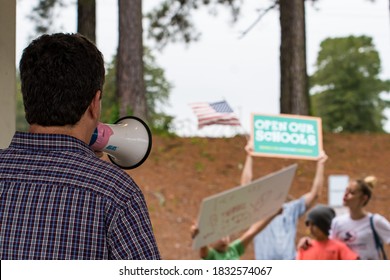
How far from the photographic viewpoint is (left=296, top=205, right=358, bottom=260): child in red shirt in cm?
366

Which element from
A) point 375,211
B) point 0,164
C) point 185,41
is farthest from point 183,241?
point 0,164

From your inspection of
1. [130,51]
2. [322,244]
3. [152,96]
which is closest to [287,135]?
[322,244]

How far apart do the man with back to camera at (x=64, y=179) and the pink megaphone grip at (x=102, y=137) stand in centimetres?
17

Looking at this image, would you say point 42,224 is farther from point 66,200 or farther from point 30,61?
point 30,61

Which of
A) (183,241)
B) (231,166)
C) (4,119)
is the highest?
(4,119)

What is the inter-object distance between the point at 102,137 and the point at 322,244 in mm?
2458

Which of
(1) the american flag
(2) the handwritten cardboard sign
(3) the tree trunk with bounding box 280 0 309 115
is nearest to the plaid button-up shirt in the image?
(2) the handwritten cardboard sign

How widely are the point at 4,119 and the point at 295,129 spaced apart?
14.1 feet

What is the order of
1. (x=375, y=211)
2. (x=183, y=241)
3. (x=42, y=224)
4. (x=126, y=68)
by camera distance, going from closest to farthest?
(x=42, y=224) → (x=183, y=241) → (x=375, y=211) → (x=126, y=68)

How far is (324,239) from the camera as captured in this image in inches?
148

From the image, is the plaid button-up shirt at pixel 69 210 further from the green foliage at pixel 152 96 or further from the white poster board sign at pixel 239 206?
the green foliage at pixel 152 96

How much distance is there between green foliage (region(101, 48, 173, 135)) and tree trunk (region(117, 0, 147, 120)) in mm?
295

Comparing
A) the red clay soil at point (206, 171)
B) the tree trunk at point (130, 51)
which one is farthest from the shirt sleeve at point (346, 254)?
the tree trunk at point (130, 51)

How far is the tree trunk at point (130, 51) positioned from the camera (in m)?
10.4
